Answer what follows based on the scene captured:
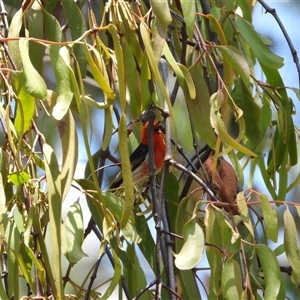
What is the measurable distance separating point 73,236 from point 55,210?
124mm

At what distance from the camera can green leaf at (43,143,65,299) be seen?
76 centimetres

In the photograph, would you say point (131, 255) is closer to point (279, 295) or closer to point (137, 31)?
point (279, 295)

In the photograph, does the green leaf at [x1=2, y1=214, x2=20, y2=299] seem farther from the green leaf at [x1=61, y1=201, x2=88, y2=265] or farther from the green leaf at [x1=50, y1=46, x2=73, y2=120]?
the green leaf at [x1=50, y1=46, x2=73, y2=120]

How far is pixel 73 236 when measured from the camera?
90 cm

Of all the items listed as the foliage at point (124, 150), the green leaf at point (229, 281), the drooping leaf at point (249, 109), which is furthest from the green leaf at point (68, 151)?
the drooping leaf at point (249, 109)

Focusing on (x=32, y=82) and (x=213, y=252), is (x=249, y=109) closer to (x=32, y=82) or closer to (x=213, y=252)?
(x=213, y=252)

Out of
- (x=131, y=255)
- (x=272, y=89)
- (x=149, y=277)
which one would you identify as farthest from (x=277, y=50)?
(x=131, y=255)

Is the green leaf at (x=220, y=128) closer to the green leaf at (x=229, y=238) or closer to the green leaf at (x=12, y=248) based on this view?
the green leaf at (x=229, y=238)

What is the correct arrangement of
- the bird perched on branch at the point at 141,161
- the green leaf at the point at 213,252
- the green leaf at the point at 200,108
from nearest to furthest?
the green leaf at the point at 213,252 → the green leaf at the point at 200,108 → the bird perched on branch at the point at 141,161

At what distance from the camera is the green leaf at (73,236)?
0.88m

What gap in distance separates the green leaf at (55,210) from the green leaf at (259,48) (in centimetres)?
37

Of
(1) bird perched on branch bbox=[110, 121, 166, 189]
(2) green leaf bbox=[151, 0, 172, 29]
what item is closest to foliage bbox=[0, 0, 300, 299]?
(2) green leaf bbox=[151, 0, 172, 29]

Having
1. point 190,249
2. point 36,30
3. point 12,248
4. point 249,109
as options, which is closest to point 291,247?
point 190,249

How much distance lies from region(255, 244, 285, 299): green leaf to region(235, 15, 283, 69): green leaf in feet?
0.94
